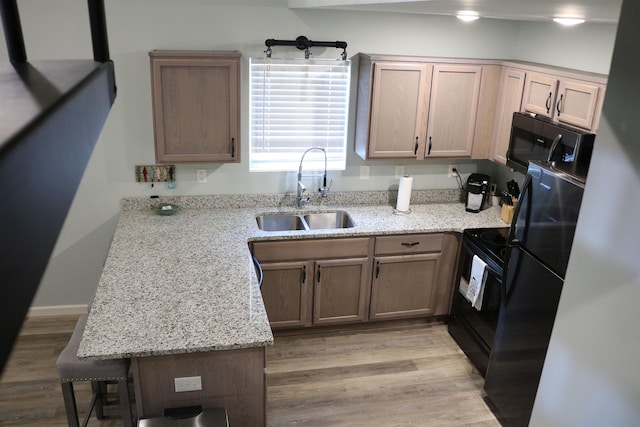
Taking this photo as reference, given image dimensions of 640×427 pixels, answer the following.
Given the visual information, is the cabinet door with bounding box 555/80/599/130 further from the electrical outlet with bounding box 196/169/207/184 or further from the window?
the electrical outlet with bounding box 196/169/207/184

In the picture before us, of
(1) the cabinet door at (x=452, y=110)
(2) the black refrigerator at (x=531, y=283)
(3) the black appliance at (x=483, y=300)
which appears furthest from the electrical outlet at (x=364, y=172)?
(2) the black refrigerator at (x=531, y=283)

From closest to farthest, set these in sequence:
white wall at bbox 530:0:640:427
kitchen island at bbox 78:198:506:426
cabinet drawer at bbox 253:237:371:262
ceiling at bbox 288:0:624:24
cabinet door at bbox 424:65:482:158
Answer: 1. white wall at bbox 530:0:640:427
2. ceiling at bbox 288:0:624:24
3. kitchen island at bbox 78:198:506:426
4. cabinet drawer at bbox 253:237:371:262
5. cabinet door at bbox 424:65:482:158

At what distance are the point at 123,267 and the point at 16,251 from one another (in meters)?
3.07

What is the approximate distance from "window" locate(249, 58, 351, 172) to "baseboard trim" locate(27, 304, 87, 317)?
5.69ft

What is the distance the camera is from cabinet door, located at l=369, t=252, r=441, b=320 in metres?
3.98

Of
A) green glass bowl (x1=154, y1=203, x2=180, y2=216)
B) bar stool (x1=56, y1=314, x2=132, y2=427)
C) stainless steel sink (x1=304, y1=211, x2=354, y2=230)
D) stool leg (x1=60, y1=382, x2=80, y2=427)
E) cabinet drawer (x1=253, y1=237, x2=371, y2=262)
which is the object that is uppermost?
green glass bowl (x1=154, y1=203, x2=180, y2=216)

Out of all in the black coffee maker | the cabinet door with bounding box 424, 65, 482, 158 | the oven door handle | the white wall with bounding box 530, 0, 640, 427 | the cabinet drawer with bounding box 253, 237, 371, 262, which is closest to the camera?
the white wall with bounding box 530, 0, 640, 427

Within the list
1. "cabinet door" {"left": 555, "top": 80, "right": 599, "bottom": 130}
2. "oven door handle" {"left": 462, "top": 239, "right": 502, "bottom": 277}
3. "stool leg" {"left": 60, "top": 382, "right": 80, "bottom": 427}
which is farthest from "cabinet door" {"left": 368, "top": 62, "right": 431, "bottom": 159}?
"stool leg" {"left": 60, "top": 382, "right": 80, "bottom": 427}

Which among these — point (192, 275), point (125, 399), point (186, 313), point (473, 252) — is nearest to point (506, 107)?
point (473, 252)

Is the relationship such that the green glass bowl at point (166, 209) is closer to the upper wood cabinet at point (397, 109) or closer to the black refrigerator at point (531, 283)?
the upper wood cabinet at point (397, 109)

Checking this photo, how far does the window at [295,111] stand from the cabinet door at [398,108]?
0.33 meters

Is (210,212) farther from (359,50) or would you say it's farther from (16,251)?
(16,251)

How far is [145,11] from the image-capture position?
11.7 feet

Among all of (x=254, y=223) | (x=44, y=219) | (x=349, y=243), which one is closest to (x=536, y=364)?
(x=349, y=243)
